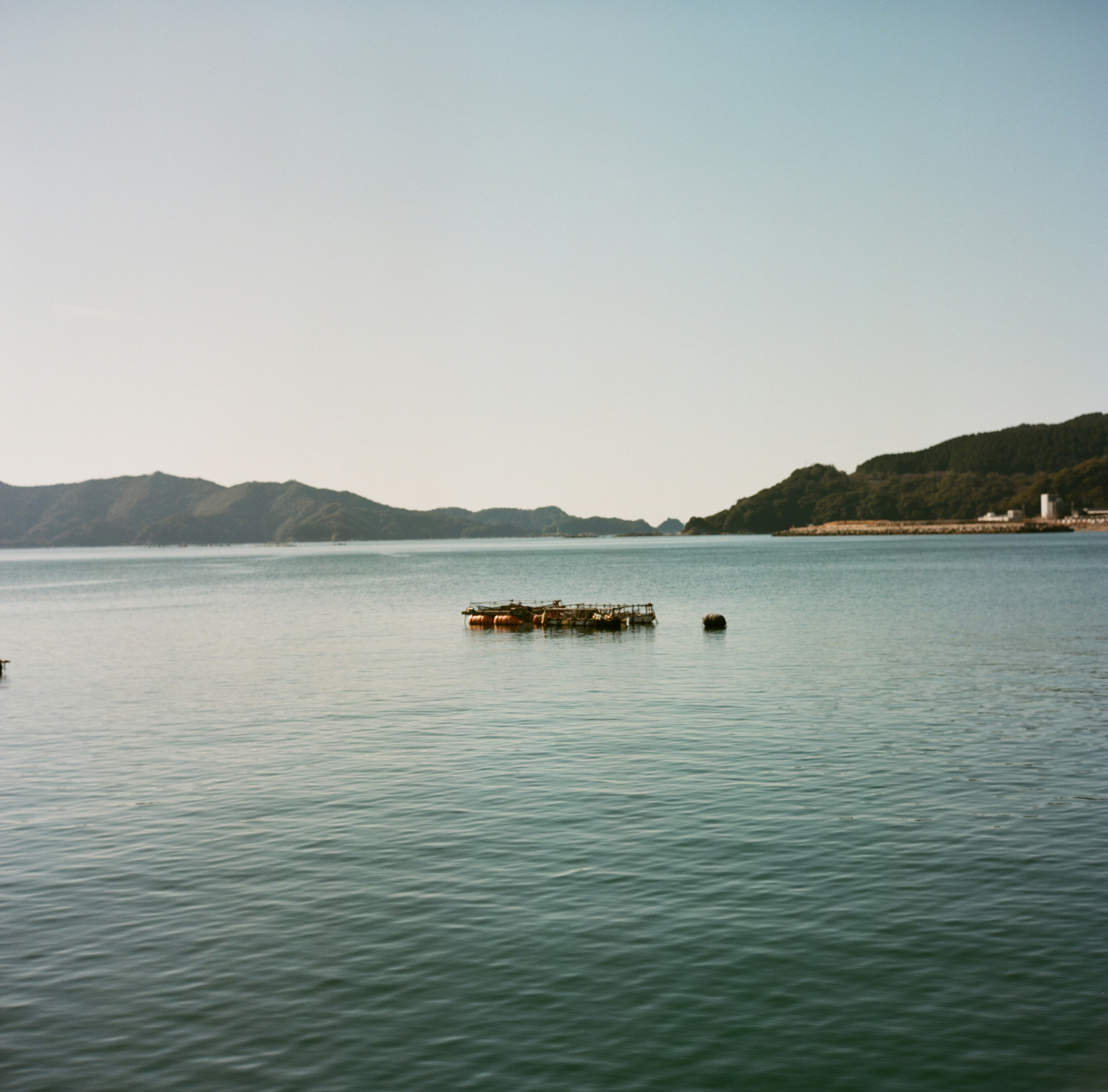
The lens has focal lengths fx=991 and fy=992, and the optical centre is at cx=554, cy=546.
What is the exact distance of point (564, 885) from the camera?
67.8 feet

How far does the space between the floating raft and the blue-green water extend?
2942 centimetres

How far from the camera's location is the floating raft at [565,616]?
267ft

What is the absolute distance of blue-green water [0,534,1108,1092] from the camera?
1420 cm

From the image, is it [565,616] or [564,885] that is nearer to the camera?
[564,885]

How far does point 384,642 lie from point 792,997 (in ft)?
200

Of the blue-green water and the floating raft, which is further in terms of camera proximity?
the floating raft

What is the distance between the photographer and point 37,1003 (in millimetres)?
15906

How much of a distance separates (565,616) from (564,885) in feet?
210

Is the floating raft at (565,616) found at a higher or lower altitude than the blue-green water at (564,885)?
higher

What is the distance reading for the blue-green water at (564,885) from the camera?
1420 cm

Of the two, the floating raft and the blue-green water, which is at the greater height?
the floating raft

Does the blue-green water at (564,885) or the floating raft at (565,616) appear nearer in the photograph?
the blue-green water at (564,885)

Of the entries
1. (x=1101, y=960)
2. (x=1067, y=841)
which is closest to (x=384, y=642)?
(x=1067, y=841)

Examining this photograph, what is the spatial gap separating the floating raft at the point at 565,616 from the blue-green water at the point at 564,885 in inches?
1158
